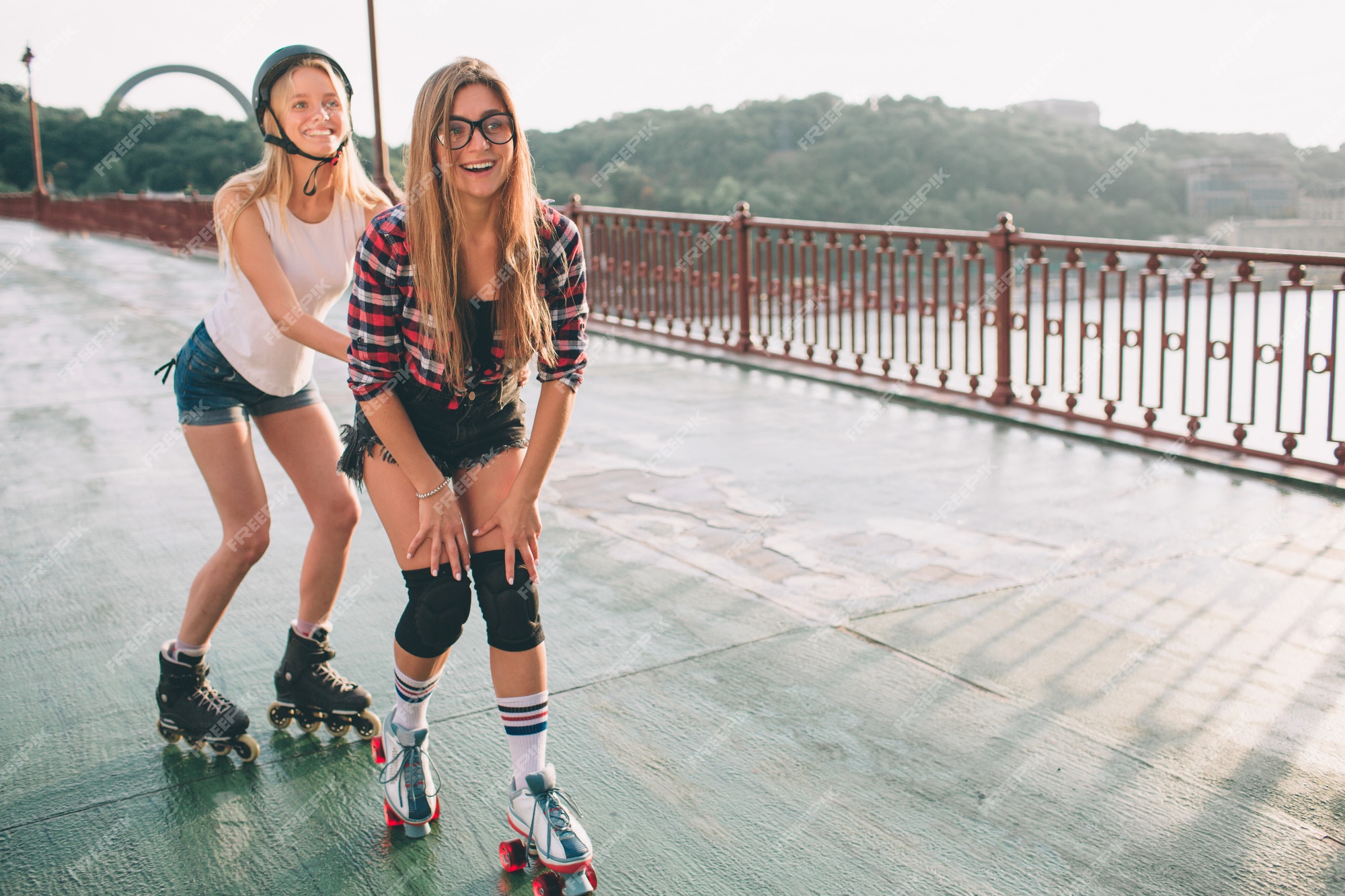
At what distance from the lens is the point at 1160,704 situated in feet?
9.95

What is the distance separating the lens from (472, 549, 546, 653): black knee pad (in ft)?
7.41

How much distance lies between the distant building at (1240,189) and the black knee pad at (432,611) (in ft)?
19.9

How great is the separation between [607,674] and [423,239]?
5.20 feet

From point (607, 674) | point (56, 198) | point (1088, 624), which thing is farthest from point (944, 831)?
point (56, 198)

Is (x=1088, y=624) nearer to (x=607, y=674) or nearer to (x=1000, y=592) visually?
(x=1000, y=592)

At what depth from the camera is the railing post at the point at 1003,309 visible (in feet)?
23.2

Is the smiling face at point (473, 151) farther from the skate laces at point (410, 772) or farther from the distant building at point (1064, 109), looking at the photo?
the distant building at point (1064, 109)

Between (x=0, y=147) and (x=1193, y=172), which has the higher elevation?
(x=0, y=147)

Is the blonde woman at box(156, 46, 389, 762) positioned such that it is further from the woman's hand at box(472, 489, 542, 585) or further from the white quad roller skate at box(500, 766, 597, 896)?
the white quad roller skate at box(500, 766, 597, 896)

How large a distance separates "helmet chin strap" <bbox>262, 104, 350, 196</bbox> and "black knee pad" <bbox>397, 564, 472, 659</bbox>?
96 centimetres
